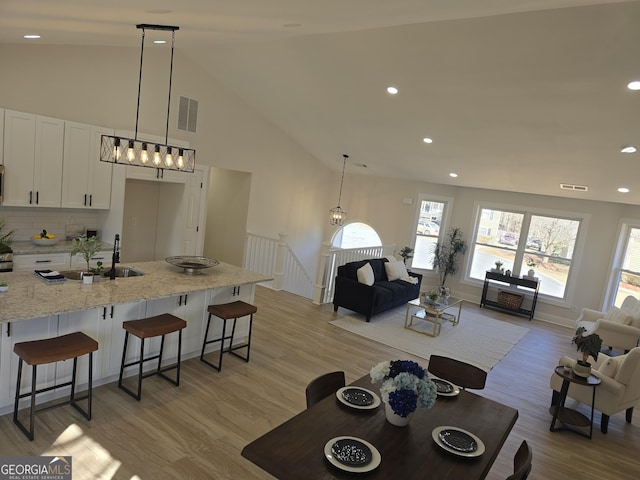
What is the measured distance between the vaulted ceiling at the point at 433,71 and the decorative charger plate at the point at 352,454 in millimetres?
Result: 2946

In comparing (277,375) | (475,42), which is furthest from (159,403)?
(475,42)

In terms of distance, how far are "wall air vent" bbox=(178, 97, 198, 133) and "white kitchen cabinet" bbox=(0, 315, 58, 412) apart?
467 cm

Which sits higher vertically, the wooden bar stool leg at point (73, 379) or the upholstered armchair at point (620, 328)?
the upholstered armchair at point (620, 328)

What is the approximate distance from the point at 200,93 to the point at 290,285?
404cm

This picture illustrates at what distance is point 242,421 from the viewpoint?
3865 mm

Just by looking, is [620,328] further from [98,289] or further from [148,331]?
[98,289]

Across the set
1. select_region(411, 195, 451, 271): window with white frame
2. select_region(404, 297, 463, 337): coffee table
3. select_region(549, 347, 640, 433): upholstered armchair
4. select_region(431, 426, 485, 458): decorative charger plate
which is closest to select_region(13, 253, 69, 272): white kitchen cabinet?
select_region(431, 426, 485, 458): decorative charger plate

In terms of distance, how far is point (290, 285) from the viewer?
865 cm

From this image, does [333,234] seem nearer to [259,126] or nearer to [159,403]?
[259,126]

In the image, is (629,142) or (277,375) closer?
(277,375)

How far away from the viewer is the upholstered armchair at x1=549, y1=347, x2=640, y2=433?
14.7 ft

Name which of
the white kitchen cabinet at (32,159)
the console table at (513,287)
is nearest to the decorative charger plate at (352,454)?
the white kitchen cabinet at (32,159)

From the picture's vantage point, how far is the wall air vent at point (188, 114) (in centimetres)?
738

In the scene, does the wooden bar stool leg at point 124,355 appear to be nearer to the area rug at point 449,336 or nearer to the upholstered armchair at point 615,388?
the area rug at point 449,336
